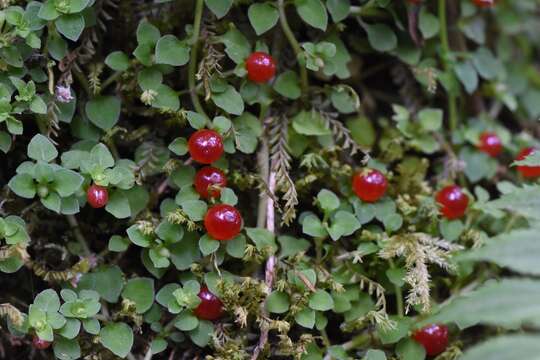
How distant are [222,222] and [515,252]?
0.52 metres

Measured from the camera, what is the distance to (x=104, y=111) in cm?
132

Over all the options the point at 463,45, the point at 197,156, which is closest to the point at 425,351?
the point at 197,156

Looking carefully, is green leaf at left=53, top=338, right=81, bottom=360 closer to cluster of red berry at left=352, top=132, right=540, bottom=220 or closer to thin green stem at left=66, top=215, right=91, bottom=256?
thin green stem at left=66, top=215, right=91, bottom=256

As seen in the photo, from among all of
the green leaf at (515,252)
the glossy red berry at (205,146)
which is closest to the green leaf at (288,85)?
the glossy red berry at (205,146)

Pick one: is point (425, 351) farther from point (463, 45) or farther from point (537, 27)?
point (537, 27)

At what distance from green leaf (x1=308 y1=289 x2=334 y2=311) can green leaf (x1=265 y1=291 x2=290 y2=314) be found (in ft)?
0.15

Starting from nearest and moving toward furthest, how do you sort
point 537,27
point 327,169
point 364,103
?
1. point 327,169
2. point 364,103
3. point 537,27

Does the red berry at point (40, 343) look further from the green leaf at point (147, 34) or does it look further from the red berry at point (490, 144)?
the red berry at point (490, 144)

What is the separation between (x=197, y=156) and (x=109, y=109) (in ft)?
0.73

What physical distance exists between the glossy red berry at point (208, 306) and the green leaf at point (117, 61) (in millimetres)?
472

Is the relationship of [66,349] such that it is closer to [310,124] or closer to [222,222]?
[222,222]

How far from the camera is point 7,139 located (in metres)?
1.22

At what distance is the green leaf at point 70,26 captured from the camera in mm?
1224

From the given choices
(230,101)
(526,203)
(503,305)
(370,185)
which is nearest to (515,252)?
(503,305)
